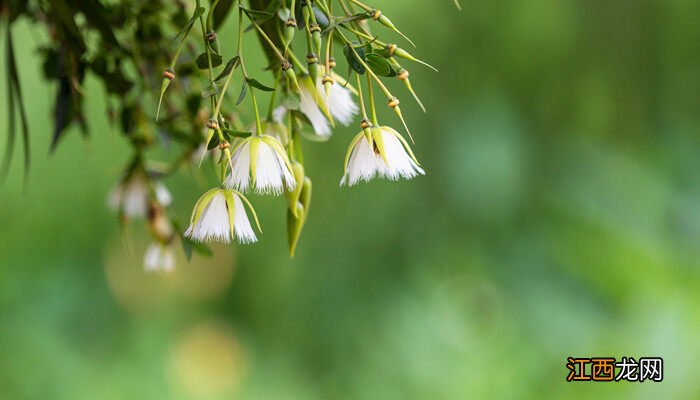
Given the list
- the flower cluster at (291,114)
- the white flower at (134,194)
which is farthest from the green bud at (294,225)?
the white flower at (134,194)

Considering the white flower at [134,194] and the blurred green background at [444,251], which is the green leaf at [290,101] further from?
the blurred green background at [444,251]

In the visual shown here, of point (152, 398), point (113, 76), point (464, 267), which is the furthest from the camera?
point (464, 267)

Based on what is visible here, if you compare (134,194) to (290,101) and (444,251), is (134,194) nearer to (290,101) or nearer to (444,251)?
(290,101)

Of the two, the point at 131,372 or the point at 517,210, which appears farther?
the point at 517,210

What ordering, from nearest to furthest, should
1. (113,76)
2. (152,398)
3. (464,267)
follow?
(113,76), (152,398), (464,267)

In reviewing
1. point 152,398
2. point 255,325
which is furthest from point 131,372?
point 255,325

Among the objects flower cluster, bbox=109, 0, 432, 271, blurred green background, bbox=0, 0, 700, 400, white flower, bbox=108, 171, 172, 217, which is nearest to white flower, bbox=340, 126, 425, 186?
flower cluster, bbox=109, 0, 432, 271

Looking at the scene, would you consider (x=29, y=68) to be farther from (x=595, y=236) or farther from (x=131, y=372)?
(x=595, y=236)
